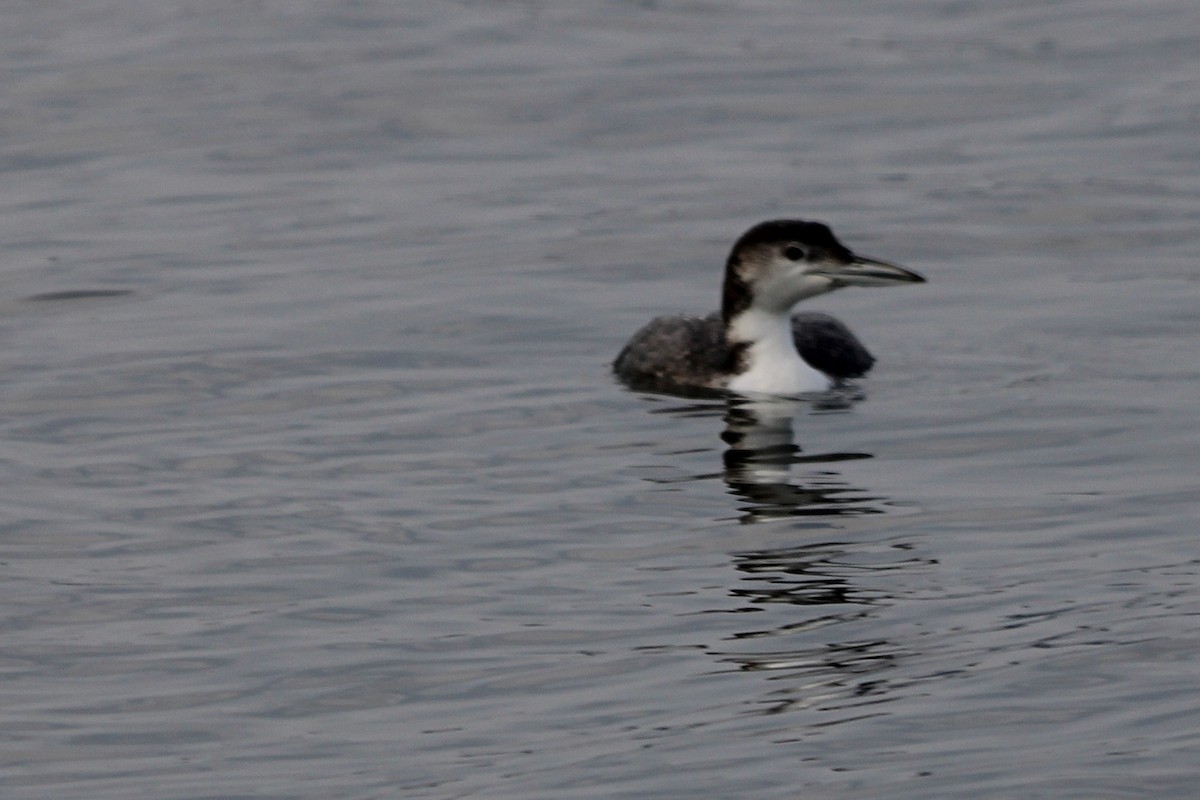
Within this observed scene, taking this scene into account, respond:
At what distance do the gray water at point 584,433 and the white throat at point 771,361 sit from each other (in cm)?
26

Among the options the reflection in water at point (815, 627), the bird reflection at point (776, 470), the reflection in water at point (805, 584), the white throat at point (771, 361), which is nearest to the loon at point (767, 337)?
the white throat at point (771, 361)

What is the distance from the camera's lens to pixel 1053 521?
11164mm

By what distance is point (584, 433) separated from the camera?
44.1ft

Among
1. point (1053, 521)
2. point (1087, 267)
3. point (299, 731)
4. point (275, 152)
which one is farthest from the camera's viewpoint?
point (275, 152)

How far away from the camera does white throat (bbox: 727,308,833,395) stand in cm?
1455

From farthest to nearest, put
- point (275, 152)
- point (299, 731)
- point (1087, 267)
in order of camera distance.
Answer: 1. point (275, 152)
2. point (1087, 267)
3. point (299, 731)

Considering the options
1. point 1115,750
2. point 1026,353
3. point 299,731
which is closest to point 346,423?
point 1026,353

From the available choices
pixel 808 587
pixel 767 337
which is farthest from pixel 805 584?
pixel 767 337

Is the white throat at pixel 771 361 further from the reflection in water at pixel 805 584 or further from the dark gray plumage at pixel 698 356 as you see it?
the reflection in water at pixel 805 584

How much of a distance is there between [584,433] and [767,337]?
1.71 m

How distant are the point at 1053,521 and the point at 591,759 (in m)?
3.48

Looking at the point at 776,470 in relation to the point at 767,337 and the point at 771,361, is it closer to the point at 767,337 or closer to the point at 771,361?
the point at 771,361

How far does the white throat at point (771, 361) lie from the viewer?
47.8 feet

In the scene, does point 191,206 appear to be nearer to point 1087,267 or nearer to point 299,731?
point 1087,267
